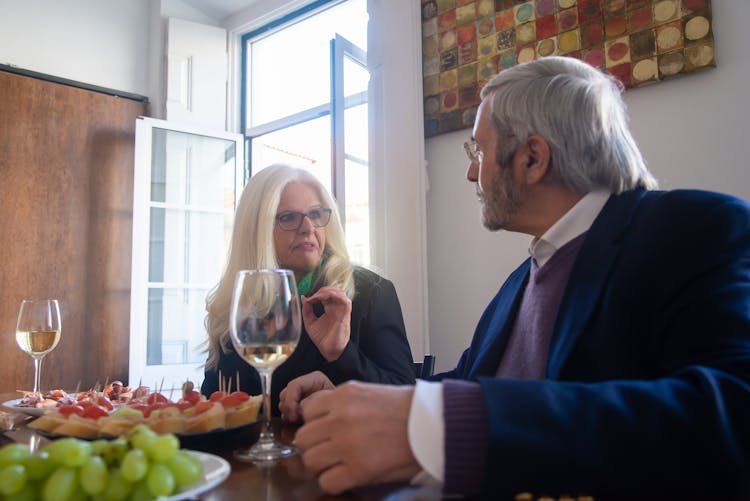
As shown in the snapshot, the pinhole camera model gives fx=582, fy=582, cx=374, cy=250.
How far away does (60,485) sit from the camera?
1.62ft

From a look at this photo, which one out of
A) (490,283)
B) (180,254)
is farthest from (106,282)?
(490,283)

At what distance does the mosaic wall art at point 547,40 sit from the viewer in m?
2.10

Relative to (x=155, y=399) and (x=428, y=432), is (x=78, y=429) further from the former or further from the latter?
(x=428, y=432)

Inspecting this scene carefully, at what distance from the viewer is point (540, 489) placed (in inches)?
21.5

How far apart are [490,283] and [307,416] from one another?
2.08 meters

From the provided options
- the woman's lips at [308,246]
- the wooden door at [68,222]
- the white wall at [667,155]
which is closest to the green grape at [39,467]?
the woman's lips at [308,246]

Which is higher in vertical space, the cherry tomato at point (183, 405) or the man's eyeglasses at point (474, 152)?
the man's eyeglasses at point (474, 152)

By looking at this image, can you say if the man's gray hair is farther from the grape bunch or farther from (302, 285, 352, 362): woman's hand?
the grape bunch

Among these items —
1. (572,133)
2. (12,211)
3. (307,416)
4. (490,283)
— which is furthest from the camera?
(12,211)

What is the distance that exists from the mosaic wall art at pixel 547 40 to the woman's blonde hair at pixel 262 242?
1048 mm

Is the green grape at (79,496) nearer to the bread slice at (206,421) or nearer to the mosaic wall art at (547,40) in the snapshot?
the bread slice at (206,421)

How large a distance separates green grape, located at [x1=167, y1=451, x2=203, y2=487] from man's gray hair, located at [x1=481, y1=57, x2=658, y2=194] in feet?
2.78

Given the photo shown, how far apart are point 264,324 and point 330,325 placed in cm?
71

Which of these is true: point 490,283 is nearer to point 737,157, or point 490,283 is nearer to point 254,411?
point 737,157
